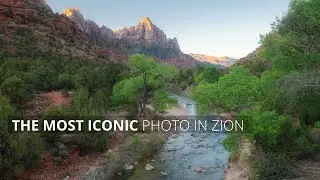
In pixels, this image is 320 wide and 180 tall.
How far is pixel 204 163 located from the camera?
30750 mm

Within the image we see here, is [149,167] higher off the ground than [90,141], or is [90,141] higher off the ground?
[90,141]

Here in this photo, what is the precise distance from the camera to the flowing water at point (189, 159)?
27234 mm

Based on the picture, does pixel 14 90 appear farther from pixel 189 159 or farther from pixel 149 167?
pixel 189 159

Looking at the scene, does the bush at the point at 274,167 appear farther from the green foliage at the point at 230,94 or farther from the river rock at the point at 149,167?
the river rock at the point at 149,167

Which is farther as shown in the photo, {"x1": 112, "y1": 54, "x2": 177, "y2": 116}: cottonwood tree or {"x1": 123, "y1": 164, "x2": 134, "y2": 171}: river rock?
{"x1": 112, "y1": 54, "x2": 177, "y2": 116}: cottonwood tree

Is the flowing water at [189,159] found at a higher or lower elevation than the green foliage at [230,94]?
lower

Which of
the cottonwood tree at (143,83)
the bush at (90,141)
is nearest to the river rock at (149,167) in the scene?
the bush at (90,141)

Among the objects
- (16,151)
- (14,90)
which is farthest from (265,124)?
(14,90)

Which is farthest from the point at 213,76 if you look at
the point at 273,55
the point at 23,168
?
the point at 23,168

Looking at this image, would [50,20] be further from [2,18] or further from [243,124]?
[243,124]

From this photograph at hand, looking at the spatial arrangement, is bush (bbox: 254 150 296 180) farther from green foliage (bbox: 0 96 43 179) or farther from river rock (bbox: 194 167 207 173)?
green foliage (bbox: 0 96 43 179)

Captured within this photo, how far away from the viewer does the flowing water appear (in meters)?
27.2

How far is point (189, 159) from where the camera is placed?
32.1 meters

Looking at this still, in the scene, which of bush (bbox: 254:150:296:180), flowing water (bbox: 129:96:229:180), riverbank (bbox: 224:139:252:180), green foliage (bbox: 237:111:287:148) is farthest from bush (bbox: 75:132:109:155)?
bush (bbox: 254:150:296:180)
